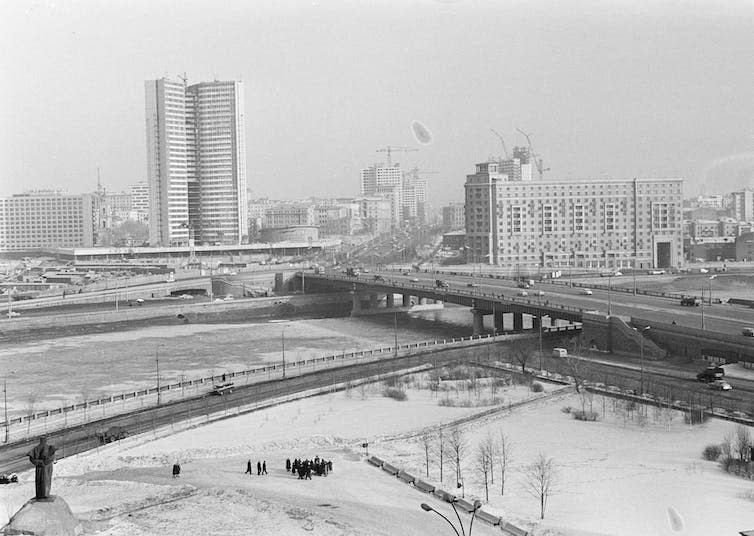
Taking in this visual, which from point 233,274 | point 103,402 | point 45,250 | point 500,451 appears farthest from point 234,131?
point 500,451

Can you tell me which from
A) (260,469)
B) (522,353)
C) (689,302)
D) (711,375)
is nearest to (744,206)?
(689,302)

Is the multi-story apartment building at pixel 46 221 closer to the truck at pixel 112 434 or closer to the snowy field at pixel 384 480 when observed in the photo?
the truck at pixel 112 434

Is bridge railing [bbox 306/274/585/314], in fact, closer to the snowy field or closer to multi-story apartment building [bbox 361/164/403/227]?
the snowy field

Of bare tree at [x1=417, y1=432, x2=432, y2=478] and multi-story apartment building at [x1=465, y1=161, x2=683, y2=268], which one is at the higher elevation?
multi-story apartment building at [x1=465, y1=161, x2=683, y2=268]

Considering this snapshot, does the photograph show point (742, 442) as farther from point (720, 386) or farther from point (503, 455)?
point (720, 386)

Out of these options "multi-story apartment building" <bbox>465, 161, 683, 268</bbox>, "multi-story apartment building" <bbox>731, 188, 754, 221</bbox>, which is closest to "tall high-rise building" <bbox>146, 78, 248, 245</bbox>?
"multi-story apartment building" <bbox>465, 161, 683, 268</bbox>
